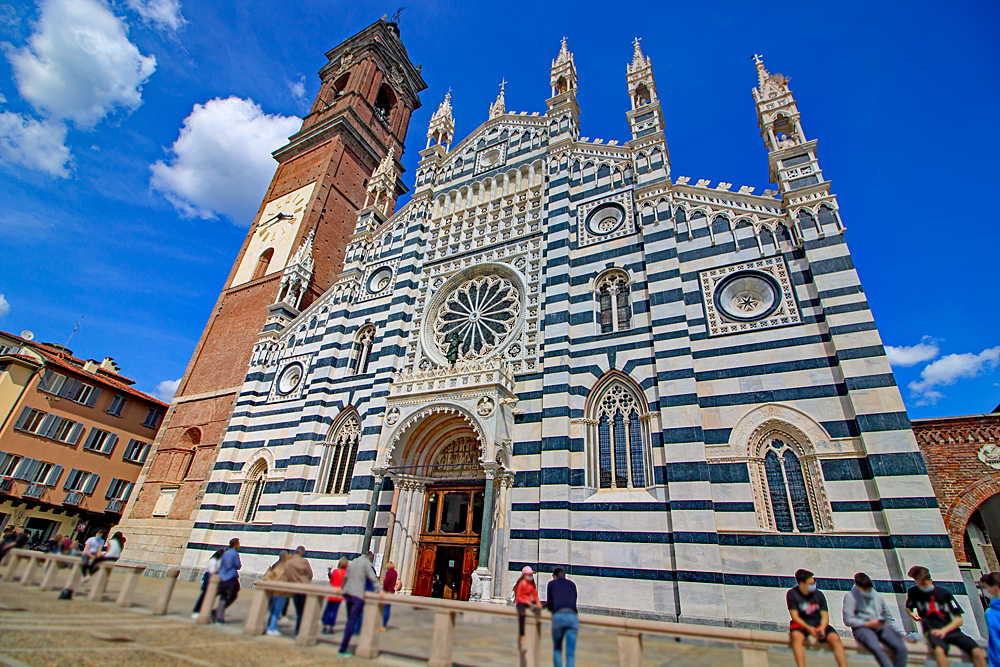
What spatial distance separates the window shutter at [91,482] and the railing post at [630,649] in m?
34.4

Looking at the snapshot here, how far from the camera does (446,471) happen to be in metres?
17.0

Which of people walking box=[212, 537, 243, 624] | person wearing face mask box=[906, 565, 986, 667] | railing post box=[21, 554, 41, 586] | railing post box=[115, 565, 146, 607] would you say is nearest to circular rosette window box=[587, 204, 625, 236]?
person wearing face mask box=[906, 565, 986, 667]

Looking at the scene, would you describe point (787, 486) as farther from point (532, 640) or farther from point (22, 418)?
point (22, 418)

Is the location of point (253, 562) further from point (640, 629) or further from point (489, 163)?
point (489, 163)

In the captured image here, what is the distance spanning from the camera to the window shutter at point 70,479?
90.5 ft

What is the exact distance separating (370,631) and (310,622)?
104 centimetres

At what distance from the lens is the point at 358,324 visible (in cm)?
2191

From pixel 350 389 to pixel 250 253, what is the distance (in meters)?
18.1

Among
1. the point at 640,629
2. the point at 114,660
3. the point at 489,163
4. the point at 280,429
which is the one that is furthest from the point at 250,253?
the point at 640,629

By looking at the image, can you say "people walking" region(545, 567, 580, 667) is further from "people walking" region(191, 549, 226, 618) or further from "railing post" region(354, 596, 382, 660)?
"people walking" region(191, 549, 226, 618)

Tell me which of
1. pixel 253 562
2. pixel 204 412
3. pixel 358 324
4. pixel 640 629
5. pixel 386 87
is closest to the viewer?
pixel 640 629

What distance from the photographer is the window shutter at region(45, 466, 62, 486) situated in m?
26.8

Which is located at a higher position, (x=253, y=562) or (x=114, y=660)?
(x=253, y=562)

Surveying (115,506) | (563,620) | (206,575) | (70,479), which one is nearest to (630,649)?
(563,620)
